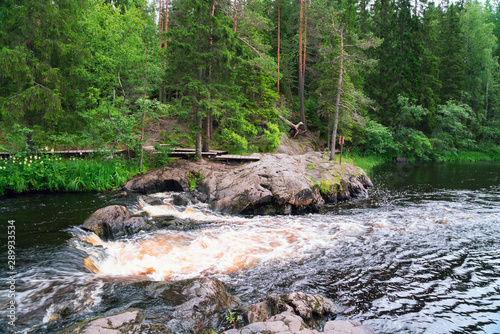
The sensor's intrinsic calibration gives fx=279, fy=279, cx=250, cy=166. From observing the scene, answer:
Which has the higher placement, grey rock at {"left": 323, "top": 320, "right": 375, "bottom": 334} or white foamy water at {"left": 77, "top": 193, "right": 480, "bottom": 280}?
grey rock at {"left": 323, "top": 320, "right": 375, "bottom": 334}

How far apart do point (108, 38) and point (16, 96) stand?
4802mm

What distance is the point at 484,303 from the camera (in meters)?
5.09

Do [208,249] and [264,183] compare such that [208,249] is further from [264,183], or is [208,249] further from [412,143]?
[412,143]

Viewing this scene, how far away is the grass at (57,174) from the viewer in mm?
11469

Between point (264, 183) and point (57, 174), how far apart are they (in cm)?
921

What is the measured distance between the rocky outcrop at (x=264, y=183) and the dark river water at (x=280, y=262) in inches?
31.3

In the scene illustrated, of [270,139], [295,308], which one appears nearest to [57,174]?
[295,308]

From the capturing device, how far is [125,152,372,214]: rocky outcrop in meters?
11.2

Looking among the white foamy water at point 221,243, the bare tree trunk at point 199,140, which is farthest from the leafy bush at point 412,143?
the bare tree trunk at point 199,140

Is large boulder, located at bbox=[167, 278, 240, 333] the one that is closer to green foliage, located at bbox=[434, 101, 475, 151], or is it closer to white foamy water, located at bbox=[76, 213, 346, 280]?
white foamy water, located at bbox=[76, 213, 346, 280]

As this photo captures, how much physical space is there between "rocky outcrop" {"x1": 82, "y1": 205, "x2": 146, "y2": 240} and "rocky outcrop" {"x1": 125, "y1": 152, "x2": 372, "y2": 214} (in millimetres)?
3498

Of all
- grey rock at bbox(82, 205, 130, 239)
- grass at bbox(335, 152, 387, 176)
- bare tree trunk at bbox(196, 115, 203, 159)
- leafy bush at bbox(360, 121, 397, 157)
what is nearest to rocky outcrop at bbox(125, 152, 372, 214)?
bare tree trunk at bbox(196, 115, 203, 159)

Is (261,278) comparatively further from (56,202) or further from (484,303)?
(56,202)

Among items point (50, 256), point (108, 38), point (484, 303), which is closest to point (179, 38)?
point (108, 38)
